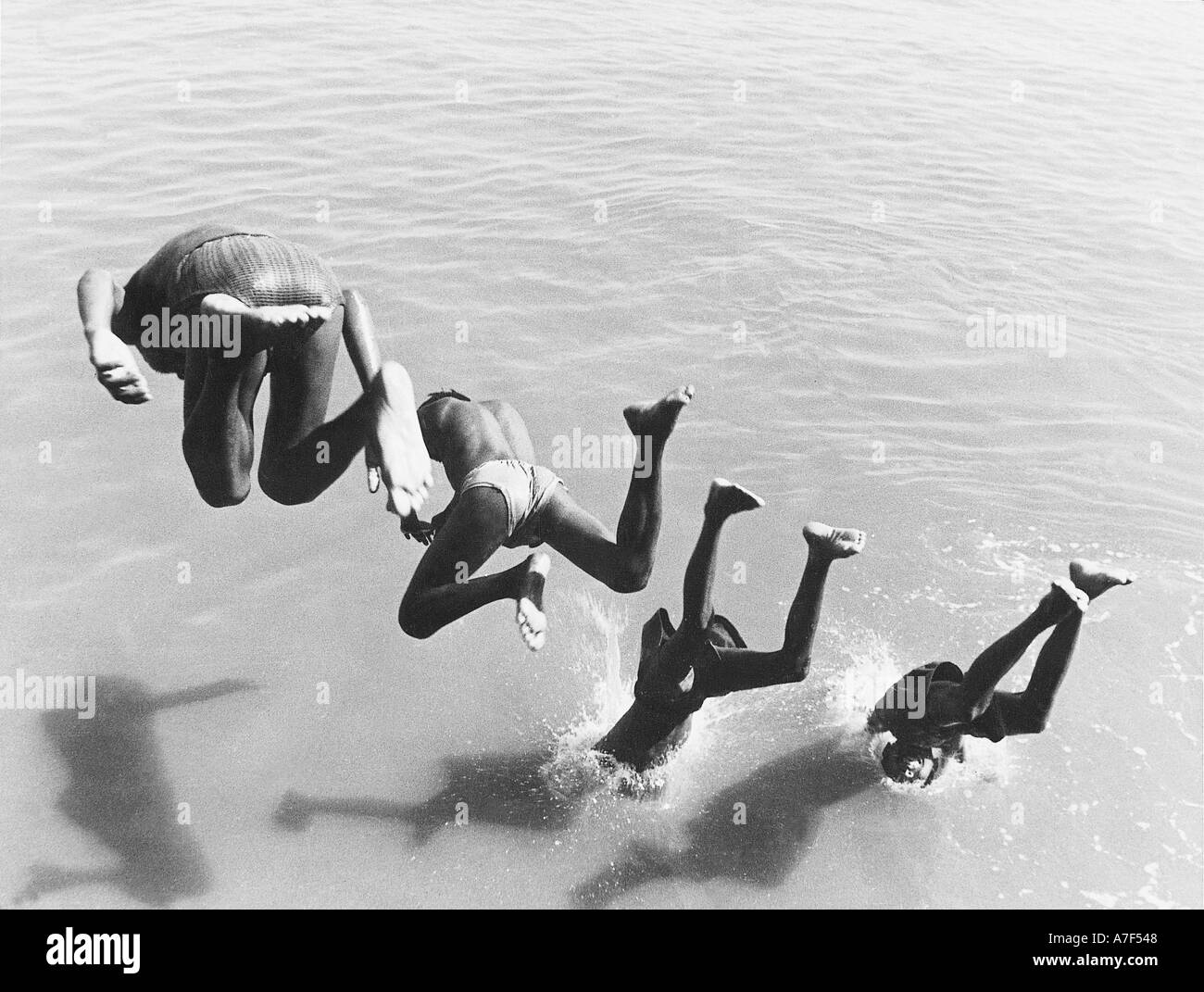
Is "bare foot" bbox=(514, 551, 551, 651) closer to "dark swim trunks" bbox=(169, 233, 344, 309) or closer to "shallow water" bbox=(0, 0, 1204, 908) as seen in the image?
"dark swim trunks" bbox=(169, 233, 344, 309)

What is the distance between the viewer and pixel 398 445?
4.46 metres

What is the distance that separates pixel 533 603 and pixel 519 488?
2.74 feet

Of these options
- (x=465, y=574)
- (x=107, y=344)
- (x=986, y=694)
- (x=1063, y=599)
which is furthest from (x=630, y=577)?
(x=107, y=344)

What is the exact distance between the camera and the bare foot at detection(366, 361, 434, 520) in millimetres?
4359

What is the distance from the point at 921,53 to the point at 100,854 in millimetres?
16906

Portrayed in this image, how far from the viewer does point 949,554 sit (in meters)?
7.21

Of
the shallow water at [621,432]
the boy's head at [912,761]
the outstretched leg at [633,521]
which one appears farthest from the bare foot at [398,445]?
the boy's head at [912,761]

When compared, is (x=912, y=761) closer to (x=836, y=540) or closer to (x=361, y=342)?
(x=836, y=540)

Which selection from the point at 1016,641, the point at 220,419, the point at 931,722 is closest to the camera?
the point at 220,419

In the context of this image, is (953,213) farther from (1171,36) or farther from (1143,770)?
(1171,36)

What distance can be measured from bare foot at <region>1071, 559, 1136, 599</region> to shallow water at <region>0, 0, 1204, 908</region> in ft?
3.79

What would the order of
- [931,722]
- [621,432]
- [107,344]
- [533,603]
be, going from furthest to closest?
[621,432], [931,722], [533,603], [107,344]

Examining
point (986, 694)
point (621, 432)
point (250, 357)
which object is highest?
point (250, 357)

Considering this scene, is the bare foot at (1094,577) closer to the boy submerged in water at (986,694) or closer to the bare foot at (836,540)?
the boy submerged in water at (986,694)
